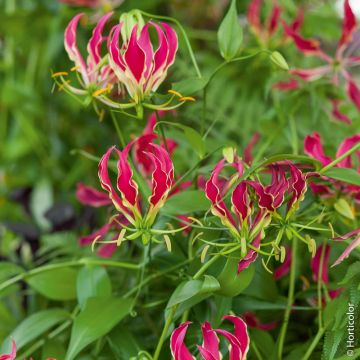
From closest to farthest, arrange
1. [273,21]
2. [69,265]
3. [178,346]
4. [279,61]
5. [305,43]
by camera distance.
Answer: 1. [178,346]
2. [279,61]
3. [69,265]
4. [305,43]
5. [273,21]

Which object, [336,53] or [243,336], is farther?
[336,53]

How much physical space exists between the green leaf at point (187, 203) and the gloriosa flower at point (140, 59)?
0.11m

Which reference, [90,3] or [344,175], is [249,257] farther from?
[90,3]

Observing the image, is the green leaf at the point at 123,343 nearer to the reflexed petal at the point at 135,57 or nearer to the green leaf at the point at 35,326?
the green leaf at the point at 35,326

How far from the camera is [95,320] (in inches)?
27.2

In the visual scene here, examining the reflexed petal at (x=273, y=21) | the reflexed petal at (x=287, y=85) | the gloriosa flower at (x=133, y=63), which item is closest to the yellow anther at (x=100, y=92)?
the gloriosa flower at (x=133, y=63)

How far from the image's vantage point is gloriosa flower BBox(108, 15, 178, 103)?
62 centimetres

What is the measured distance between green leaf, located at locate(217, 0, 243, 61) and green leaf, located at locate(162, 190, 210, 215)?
14 cm

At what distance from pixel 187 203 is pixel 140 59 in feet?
0.49

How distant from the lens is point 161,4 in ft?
5.95

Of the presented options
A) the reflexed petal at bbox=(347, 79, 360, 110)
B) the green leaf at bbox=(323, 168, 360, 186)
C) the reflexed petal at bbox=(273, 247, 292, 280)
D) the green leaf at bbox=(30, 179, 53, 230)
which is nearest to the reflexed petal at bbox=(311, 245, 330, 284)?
the reflexed petal at bbox=(273, 247, 292, 280)

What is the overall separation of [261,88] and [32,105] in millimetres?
568

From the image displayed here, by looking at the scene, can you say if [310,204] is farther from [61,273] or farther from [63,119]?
[63,119]

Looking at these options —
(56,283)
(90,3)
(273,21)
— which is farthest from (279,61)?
(90,3)
